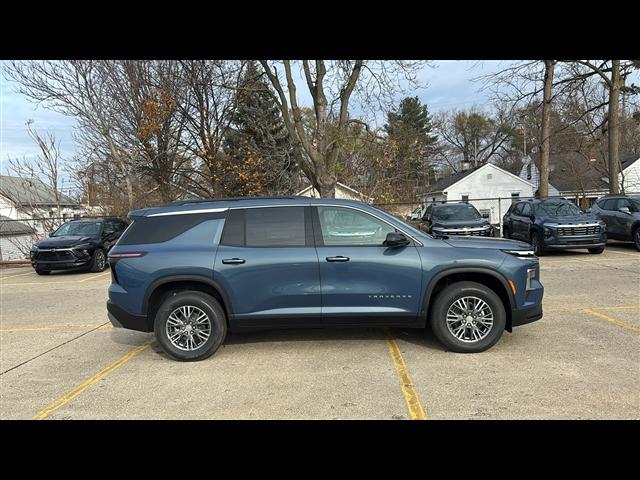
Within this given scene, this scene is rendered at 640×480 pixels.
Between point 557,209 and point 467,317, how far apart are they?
10.1 m

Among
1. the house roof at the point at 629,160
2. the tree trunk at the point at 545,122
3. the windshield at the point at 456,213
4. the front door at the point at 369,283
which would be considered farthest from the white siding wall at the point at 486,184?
the front door at the point at 369,283

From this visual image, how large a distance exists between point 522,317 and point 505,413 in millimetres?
1633

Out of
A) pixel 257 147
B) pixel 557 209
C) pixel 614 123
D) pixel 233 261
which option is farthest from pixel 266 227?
pixel 614 123

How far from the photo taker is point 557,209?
41.6ft

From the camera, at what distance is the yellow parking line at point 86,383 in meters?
3.71

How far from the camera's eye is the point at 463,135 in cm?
6328

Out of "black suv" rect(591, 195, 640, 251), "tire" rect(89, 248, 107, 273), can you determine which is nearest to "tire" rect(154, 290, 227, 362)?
"tire" rect(89, 248, 107, 273)

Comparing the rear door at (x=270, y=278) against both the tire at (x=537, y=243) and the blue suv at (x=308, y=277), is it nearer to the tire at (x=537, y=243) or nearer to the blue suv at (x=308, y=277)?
the blue suv at (x=308, y=277)

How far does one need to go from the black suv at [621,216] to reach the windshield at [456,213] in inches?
162

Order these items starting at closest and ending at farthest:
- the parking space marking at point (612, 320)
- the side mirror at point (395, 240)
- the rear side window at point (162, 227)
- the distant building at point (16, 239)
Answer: the side mirror at point (395, 240) < the rear side window at point (162, 227) < the parking space marking at point (612, 320) < the distant building at point (16, 239)

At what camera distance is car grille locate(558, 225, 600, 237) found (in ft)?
37.9

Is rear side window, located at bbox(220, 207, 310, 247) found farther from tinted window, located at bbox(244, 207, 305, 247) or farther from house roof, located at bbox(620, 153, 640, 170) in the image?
house roof, located at bbox(620, 153, 640, 170)

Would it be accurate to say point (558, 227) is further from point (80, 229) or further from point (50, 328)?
point (80, 229)
